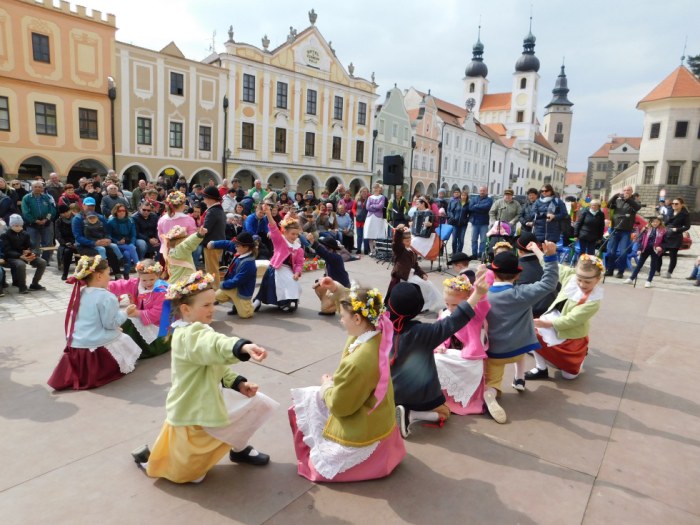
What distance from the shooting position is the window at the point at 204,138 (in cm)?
2791

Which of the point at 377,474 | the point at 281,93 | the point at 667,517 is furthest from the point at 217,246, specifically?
the point at 281,93

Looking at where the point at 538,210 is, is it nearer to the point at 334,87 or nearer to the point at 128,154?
the point at 128,154

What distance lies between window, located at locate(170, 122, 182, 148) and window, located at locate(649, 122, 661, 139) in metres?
42.2

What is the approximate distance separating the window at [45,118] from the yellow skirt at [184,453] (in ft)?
80.0

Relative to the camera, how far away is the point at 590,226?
1061 centimetres

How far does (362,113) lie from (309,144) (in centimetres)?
596

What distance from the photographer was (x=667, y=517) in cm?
284

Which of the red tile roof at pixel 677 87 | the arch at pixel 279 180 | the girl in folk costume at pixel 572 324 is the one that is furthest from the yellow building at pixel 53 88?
the red tile roof at pixel 677 87

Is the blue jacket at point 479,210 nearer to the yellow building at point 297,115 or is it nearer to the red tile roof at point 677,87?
the yellow building at point 297,115

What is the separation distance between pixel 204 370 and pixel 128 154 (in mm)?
25225

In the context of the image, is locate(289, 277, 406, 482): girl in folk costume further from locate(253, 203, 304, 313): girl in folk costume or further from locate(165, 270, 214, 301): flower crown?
locate(253, 203, 304, 313): girl in folk costume

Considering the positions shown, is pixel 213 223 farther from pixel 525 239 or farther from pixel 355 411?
pixel 355 411

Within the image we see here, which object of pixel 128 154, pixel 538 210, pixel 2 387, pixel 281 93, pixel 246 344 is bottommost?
pixel 2 387

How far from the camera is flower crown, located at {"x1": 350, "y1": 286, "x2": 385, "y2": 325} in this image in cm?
279
